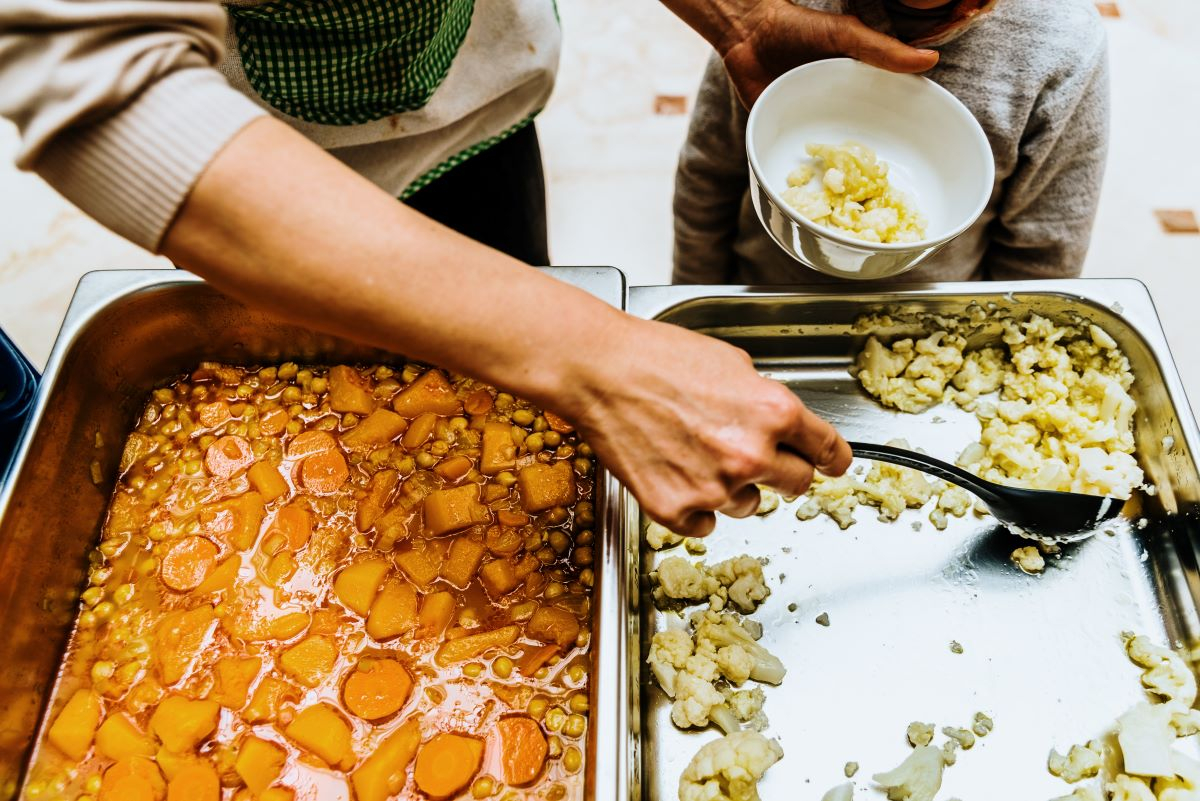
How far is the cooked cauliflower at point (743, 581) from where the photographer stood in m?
1.30

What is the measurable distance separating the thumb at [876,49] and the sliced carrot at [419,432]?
938 mm

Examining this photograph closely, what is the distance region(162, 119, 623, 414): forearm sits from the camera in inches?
31.0

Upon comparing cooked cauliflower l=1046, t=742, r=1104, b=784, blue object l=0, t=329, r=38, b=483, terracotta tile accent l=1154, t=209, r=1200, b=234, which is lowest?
terracotta tile accent l=1154, t=209, r=1200, b=234

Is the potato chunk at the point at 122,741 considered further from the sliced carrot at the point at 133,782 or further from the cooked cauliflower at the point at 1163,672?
the cooked cauliflower at the point at 1163,672

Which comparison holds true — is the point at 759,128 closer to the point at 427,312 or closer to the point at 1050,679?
the point at 427,312

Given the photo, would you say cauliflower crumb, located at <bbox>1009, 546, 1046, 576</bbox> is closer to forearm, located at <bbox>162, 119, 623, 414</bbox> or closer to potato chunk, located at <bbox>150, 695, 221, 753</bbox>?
forearm, located at <bbox>162, 119, 623, 414</bbox>

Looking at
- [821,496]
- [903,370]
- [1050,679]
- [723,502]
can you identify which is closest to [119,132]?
[723,502]

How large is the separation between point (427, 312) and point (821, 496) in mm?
813

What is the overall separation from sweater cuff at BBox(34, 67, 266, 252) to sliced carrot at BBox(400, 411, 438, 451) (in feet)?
2.46

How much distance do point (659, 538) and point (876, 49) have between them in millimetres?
835

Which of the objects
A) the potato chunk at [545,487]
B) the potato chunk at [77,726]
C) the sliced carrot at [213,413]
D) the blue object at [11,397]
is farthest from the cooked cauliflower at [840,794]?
the blue object at [11,397]

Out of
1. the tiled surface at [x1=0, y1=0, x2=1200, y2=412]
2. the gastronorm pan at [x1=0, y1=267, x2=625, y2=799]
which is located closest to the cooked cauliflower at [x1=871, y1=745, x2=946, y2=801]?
the gastronorm pan at [x1=0, y1=267, x2=625, y2=799]

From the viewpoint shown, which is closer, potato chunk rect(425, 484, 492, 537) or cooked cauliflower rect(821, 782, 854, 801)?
cooked cauliflower rect(821, 782, 854, 801)

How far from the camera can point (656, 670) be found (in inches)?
48.6
